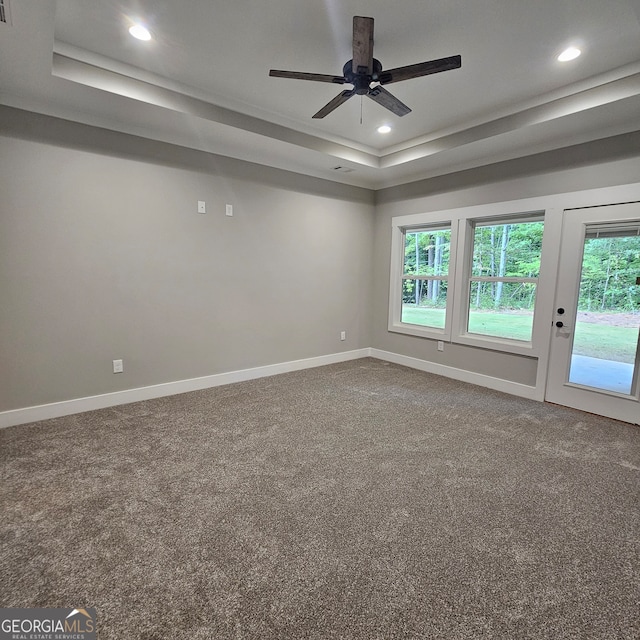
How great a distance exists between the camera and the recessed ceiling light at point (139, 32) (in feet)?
7.44

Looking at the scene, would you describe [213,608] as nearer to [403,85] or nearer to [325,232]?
[403,85]

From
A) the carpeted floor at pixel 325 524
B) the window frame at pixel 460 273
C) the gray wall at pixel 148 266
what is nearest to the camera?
the carpeted floor at pixel 325 524

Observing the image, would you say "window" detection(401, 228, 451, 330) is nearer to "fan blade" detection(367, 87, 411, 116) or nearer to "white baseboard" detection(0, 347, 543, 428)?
"white baseboard" detection(0, 347, 543, 428)

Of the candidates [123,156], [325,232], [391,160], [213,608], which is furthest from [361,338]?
[213,608]

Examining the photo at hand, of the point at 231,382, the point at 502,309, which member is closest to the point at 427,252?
the point at 502,309

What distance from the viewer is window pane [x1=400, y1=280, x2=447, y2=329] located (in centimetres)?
479

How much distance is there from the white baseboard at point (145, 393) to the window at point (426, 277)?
1394mm

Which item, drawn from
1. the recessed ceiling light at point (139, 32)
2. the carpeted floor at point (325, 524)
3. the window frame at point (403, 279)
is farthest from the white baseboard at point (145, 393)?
the recessed ceiling light at point (139, 32)

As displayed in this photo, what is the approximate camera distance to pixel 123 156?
10.7 ft

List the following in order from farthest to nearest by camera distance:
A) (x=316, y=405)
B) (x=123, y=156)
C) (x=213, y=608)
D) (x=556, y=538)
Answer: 1. (x=316, y=405)
2. (x=123, y=156)
3. (x=556, y=538)
4. (x=213, y=608)

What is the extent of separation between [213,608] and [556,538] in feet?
5.56

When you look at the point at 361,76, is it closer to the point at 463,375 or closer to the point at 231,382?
the point at 231,382

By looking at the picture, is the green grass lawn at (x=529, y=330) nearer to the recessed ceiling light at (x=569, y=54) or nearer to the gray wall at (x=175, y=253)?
the gray wall at (x=175, y=253)

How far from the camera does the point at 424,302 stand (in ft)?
16.4
